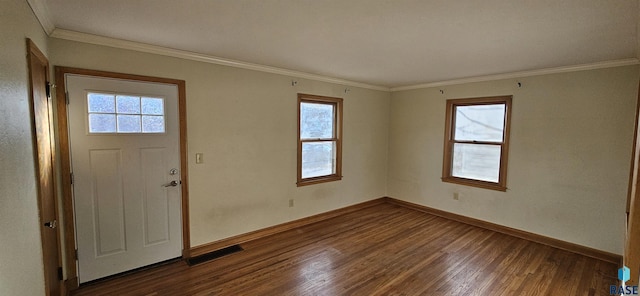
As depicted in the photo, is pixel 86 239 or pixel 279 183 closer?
pixel 86 239

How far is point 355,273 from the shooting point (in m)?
2.87

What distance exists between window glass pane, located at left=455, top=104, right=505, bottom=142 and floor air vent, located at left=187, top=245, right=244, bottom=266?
3.81 meters

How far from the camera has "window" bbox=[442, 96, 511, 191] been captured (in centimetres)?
403

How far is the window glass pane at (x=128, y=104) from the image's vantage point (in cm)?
264

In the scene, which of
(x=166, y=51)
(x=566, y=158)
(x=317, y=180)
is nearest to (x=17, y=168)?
(x=166, y=51)

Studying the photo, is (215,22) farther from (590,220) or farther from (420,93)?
(590,220)

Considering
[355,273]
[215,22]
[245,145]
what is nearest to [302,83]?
[245,145]

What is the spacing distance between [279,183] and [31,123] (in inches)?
104

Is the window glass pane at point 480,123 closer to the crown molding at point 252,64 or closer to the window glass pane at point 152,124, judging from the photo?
the crown molding at point 252,64

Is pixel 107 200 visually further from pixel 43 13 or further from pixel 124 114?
pixel 43 13

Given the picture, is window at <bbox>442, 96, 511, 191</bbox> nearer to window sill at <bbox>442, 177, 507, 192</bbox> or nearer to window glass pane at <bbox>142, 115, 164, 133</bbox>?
window sill at <bbox>442, 177, 507, 192</bbox>

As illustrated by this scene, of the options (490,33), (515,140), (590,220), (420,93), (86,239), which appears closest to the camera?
(490,33)

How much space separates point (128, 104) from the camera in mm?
2680

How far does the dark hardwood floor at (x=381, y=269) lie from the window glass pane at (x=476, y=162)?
917 millimetres
